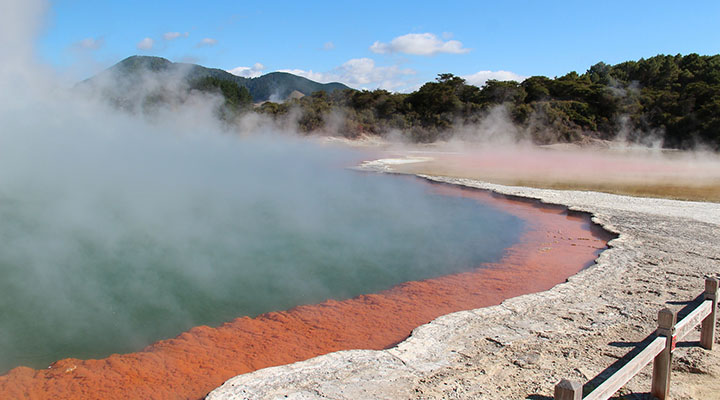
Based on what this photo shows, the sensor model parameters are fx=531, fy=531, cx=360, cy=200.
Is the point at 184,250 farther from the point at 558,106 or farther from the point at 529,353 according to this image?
the point at 558,106

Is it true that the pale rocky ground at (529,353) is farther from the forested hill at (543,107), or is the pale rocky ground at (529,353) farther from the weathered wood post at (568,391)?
the forested hill at (543,107)

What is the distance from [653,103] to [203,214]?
1162 inches

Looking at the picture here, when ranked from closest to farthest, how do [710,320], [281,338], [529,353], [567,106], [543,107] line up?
[710,320]
[529,353]
[281,338]
[543,107]
[567,106]

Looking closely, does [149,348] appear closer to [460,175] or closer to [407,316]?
[407,316]

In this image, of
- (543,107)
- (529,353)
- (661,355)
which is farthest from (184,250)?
(543,107)

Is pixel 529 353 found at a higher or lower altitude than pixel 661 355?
lower

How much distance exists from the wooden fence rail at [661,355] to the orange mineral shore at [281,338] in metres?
1.81

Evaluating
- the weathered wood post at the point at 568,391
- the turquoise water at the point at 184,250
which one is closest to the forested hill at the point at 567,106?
the turquoise water at the point at 184,250

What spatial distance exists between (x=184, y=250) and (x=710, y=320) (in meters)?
5.25

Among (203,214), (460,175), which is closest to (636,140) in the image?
(460,175)

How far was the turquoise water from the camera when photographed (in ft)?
14.6

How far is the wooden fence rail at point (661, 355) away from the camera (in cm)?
223

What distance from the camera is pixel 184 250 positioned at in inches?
250

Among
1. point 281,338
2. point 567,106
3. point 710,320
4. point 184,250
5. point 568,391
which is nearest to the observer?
point 568,391
